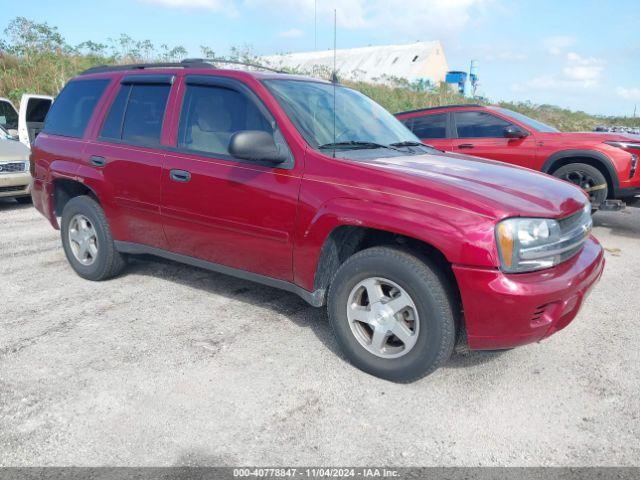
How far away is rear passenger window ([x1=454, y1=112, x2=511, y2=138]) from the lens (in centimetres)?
793

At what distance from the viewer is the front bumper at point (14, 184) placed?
26.9 feet

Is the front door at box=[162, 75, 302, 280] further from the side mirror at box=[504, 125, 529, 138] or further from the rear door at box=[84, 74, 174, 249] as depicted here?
the side mirror at box=[504, 125, 529, 138]

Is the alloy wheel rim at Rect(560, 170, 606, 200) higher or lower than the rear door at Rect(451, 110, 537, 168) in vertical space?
lower

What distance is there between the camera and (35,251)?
588 centimetres

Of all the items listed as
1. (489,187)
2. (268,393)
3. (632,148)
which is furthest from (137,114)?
(632,148)

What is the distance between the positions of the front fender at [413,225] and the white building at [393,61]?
116ft

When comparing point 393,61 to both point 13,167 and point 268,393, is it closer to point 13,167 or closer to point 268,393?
point 13,167

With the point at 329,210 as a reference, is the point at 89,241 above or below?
below

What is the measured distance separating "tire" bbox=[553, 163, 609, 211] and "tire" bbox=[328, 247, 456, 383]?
197 inches

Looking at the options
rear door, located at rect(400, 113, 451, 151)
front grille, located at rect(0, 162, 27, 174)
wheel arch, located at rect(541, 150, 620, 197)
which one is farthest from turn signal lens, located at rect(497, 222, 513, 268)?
front grille, located at rect(0, 162, 27, 174)

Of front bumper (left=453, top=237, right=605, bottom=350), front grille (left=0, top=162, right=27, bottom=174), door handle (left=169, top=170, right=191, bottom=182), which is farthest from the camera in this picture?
front grille (left=0, top=162, right=27, bottom=174)

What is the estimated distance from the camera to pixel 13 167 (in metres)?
8.30

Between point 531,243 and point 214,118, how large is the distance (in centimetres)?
232

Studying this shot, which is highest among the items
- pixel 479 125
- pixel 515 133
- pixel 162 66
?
pixel 162 66
